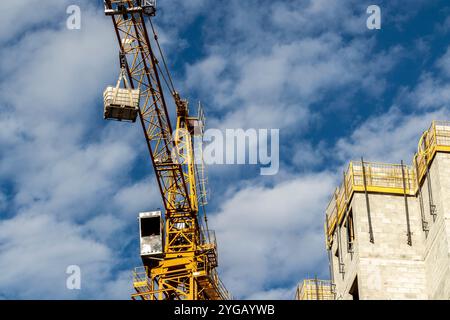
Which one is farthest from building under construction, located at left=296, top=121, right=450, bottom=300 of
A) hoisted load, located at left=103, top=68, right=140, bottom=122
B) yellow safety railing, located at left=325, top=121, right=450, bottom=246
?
hoisted load, located at left=103, top=68, right=140, bottom=122

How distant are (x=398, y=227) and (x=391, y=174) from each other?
4123mm

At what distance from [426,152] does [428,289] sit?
8790 millimetres

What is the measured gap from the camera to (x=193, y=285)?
327 feet

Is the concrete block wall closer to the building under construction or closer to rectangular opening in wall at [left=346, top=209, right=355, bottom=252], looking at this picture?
the building under construction

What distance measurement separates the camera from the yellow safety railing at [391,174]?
70.0 meters

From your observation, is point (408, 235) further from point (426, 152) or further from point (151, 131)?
point (151, 131)

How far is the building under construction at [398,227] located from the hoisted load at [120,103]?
20.2m

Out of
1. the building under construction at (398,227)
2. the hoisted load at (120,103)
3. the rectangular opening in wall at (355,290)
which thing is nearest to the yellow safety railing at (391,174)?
the building under construction at (398,227)

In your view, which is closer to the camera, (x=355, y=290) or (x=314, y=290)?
(x=355, y=290)

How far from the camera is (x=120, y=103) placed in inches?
3386

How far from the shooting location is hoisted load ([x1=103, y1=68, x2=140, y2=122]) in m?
85.9

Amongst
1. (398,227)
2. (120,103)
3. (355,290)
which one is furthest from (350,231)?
(120,103)

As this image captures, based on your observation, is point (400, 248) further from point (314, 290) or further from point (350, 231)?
point (314, 290)

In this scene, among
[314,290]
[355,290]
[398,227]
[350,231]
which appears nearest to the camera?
[398,227]
